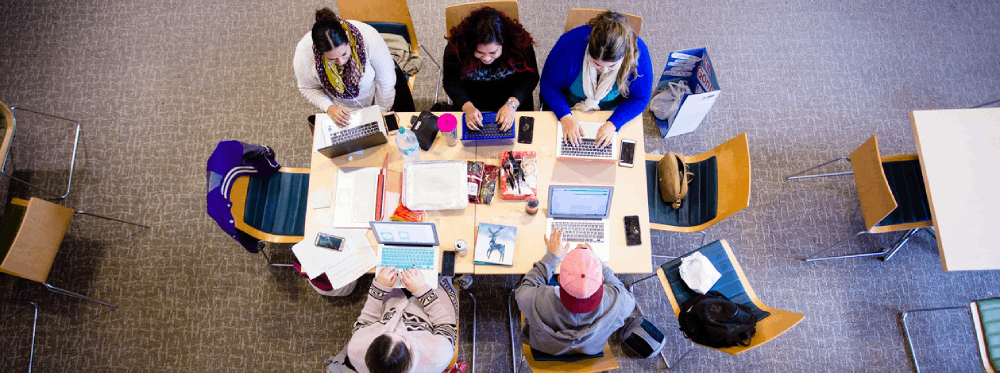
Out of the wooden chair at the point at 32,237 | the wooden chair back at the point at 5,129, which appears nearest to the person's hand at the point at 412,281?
the wooden chair at the point at 32,237

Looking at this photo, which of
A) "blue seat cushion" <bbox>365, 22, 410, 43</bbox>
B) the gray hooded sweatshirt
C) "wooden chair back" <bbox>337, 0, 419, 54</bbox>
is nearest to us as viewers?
the gray hooded sweatshirt

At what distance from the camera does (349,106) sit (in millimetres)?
2404

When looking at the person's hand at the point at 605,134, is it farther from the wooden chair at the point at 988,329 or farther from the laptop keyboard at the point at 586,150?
the wooden chair at the point at 988,329

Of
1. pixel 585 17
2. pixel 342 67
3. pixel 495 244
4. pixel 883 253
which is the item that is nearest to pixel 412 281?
pixel 495 244

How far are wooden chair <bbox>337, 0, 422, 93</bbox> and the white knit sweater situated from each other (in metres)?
0.32

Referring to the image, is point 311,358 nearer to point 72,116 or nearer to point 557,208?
point 557,208

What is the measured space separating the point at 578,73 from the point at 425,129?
81cm

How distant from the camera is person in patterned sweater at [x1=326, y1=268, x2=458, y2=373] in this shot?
5.18 feet

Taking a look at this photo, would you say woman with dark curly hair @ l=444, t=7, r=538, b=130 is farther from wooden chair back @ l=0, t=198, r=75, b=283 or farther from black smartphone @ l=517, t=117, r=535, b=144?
wooden chair back @ l=0, t=198, r=75, b=283

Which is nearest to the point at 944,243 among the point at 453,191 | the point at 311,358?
the point at 453,191

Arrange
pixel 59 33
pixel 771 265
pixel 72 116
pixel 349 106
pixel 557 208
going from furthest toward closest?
pixel 59 33 < pixel 72 116 < pixel 771 265 < pixel 349 106 < pixel 557 208

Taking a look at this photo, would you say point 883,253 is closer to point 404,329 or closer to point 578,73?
point 578,73

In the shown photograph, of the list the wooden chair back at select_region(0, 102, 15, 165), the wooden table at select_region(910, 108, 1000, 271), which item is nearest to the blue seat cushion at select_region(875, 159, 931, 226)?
the wooden table at select_region(910, 108, 1000, 271)

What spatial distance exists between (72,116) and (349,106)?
221 cm
